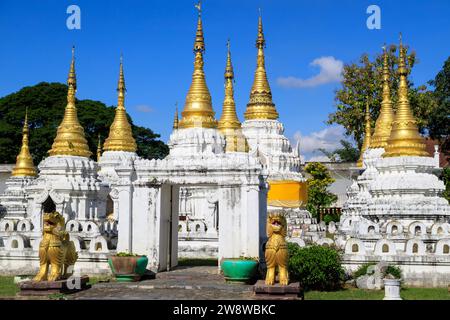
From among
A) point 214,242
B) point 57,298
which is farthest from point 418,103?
point 57,298

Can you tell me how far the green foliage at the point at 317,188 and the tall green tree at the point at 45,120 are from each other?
16991mm

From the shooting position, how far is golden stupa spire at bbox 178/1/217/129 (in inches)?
1180

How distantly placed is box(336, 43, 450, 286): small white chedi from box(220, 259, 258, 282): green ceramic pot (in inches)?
131

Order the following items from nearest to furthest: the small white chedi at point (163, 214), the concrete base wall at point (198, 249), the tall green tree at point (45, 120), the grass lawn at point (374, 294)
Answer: the grass lawn at point (374, 294)
the small white chedi at point (163, 214)
the concrete base wall at point (198, 249)
the tall green tree at point (45, 120)

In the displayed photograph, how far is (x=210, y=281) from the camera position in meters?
15.7

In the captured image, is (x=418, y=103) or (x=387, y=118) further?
(x=418, y=103)

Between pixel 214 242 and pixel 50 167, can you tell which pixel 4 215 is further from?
pixel 214 242

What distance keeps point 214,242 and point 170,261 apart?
6.83 meters

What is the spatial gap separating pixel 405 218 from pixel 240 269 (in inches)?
374

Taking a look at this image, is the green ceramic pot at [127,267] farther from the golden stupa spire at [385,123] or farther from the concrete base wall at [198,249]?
the golden stupa spire at [385,123]

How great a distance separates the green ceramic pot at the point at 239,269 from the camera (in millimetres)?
15039

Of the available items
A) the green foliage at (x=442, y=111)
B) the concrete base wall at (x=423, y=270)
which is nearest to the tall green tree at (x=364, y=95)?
the green foliage at (x=442, y=111)
